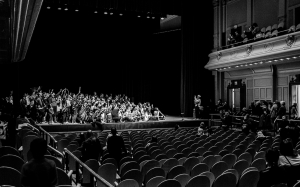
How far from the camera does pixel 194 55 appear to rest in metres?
19.9

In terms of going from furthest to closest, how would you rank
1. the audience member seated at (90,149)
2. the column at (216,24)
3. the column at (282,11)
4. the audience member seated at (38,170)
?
1. the column at (216,24)
2. the column at (282,11)
3. the audience member seated at (90,149)
4. the audience member seated at (38,170)

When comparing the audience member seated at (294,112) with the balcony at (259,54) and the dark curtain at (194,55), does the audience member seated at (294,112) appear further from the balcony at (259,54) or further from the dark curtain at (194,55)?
the dark curtain at (194,55)

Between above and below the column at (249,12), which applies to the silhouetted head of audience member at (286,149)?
below

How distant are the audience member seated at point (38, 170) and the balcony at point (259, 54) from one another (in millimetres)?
12050

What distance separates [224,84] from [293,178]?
15870 millimetres

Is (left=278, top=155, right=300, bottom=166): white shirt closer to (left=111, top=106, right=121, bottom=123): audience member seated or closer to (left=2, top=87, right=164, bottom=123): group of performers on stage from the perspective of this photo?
(left=2, top=87, right=164, bottom=123): group of performers on stage

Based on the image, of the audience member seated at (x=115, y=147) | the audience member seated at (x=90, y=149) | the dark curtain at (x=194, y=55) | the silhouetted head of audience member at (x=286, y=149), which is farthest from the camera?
the dark curtain at (x=194, y=55)

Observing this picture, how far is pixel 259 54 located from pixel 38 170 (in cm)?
1375

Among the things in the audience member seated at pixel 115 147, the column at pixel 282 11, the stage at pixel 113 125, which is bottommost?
the stage at pixel 113 125

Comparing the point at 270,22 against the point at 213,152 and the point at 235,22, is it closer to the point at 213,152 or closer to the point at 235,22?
the point at 235,22

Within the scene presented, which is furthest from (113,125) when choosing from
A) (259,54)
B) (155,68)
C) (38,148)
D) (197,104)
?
(38,148)

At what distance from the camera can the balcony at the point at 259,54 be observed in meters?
13.2

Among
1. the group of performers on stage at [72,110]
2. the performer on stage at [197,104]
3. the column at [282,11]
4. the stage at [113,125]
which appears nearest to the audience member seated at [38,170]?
the stage at [113,125]

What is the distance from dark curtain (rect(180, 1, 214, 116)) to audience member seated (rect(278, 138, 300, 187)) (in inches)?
595
